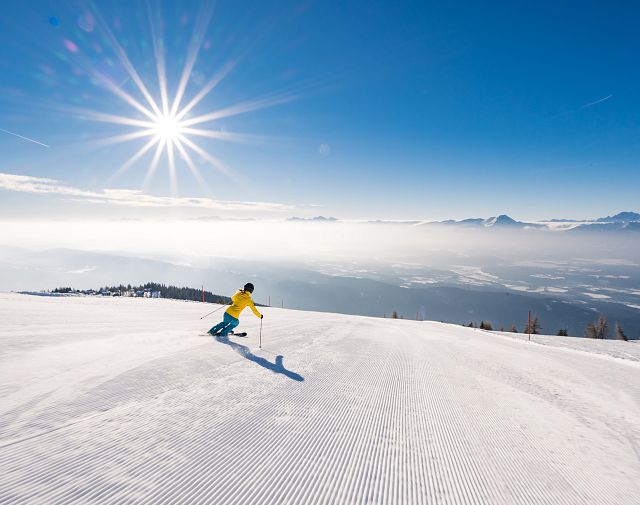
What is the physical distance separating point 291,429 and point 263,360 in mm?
2910

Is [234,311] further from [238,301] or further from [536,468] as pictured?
[536,468]

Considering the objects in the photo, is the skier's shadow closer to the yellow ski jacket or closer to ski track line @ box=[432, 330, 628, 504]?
the yellow ski jacket

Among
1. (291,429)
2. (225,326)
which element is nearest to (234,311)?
(225,326)

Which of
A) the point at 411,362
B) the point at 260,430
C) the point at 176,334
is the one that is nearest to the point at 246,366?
the point at 260,430

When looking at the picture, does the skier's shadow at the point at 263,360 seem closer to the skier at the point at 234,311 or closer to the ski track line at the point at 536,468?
the skier at the point at 234,311

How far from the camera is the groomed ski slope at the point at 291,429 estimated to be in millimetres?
2750

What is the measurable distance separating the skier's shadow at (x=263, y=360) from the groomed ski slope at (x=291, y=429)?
70 millimetres

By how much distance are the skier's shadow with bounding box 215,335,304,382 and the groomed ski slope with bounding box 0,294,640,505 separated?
0.23ft

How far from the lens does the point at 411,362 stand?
7445 mm

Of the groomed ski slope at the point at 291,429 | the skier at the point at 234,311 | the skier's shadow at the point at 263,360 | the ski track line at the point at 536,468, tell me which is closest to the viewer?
the groomed ski slope at the point at 291,429

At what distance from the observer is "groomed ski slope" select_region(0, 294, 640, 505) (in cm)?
275

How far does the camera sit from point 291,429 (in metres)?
3.79

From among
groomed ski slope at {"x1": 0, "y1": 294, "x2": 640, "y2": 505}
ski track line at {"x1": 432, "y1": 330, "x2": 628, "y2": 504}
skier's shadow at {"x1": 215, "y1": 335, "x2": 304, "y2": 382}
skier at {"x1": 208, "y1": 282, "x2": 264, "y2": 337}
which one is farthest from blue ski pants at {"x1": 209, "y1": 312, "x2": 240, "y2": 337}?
ski track line at {"x1": 432, "y1": 330, "x2": 628, "y2": 504}

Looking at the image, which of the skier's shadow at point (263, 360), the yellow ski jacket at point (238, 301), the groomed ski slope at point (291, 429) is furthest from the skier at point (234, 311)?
the groomed ski slope at point (291, 429)
